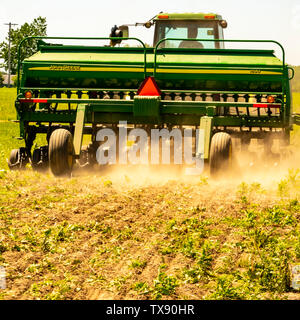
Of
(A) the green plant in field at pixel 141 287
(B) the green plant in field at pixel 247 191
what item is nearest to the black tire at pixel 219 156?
(B) the green plant in field at pixel 247 191

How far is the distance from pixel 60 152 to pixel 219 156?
237 centimetres

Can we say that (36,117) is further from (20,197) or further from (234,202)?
(234,202)

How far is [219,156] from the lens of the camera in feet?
30.4

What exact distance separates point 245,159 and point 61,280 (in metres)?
6.11

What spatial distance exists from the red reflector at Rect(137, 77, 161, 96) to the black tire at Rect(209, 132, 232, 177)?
1.43 metres

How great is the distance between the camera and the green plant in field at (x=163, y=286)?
464cm

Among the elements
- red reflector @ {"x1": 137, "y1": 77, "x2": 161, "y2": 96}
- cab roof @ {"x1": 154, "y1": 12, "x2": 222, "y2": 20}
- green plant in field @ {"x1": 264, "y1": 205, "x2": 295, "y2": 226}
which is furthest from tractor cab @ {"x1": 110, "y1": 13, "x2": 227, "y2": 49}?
green plant in field @ {"x1": 264, "y1": 205, "x2": 295, "y2": 226}

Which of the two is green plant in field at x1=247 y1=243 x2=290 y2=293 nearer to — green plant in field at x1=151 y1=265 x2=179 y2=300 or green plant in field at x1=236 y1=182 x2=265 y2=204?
green plant in field at x1=151 y1=265 x2=179 y2=300

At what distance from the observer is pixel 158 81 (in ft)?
35.8

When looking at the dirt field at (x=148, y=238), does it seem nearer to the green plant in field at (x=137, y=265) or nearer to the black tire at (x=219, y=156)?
the green plant in field at (x=137, y=265)

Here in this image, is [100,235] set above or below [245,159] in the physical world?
below

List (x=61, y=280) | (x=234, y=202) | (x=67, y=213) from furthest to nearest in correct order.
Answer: (x=234, y=202), (x=67, y=213), (x=61, y=280)
